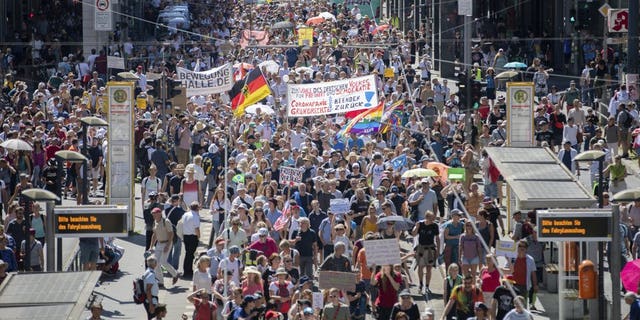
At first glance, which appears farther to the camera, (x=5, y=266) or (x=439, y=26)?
(x=439, y=26)

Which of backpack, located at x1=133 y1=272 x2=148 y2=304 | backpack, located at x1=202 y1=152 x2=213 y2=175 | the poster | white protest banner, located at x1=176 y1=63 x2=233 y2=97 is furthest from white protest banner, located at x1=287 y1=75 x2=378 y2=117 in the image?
backpack, located at x1=133 y1=272 x2=148 y2=304

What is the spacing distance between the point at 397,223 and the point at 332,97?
11.3 meters

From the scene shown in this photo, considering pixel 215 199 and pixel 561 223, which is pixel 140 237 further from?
pixel 561 223

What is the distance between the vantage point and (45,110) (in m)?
43.0

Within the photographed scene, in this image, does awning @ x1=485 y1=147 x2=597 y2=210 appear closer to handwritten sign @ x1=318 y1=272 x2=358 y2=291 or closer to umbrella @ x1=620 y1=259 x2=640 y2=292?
umbrella @ x1=620 y1=259 x2=640 y2=292

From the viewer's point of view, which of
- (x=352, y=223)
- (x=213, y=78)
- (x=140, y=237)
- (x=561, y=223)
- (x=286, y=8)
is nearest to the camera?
(x=561, y=223)

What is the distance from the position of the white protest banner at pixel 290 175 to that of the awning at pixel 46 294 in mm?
12372

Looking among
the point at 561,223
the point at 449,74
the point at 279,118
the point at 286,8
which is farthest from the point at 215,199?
the point at 286,8

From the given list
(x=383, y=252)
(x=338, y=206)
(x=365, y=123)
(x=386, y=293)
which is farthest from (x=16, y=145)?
(x=386, y=293)

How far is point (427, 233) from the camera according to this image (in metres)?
27.7

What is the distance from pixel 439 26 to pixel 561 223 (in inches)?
1541

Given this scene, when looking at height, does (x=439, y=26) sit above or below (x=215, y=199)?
above

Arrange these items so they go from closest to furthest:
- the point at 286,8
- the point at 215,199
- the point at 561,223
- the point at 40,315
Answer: the point at 40,315, the point at 561,223, the point at 215,199, the point at 286,8

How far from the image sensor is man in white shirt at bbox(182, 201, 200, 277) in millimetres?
29188
